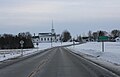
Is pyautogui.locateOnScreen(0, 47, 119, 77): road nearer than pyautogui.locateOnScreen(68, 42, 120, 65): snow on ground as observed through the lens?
Yes

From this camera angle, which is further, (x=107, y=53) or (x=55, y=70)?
(x=107, y=53)

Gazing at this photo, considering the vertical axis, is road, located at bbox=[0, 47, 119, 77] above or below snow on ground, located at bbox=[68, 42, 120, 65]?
below

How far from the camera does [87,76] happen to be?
59.2 feet

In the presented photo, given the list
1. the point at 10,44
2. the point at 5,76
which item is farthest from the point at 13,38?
the point at 5,76

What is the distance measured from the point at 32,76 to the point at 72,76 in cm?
222

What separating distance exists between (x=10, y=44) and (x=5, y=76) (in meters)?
106

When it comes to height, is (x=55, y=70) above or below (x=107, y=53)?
below

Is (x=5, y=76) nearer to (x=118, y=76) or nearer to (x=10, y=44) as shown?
(x=118, y=76)

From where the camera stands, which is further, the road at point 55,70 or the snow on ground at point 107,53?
the snow on ground at point 107,53

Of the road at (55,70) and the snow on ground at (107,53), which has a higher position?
the snow on ground at (107,53)

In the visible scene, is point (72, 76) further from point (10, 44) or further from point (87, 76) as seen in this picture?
point (10, 44)

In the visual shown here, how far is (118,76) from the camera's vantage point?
1781 cm

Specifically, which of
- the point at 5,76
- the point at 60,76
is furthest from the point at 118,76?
the point at 5,76

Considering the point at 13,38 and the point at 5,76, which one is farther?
the point at 13,38
